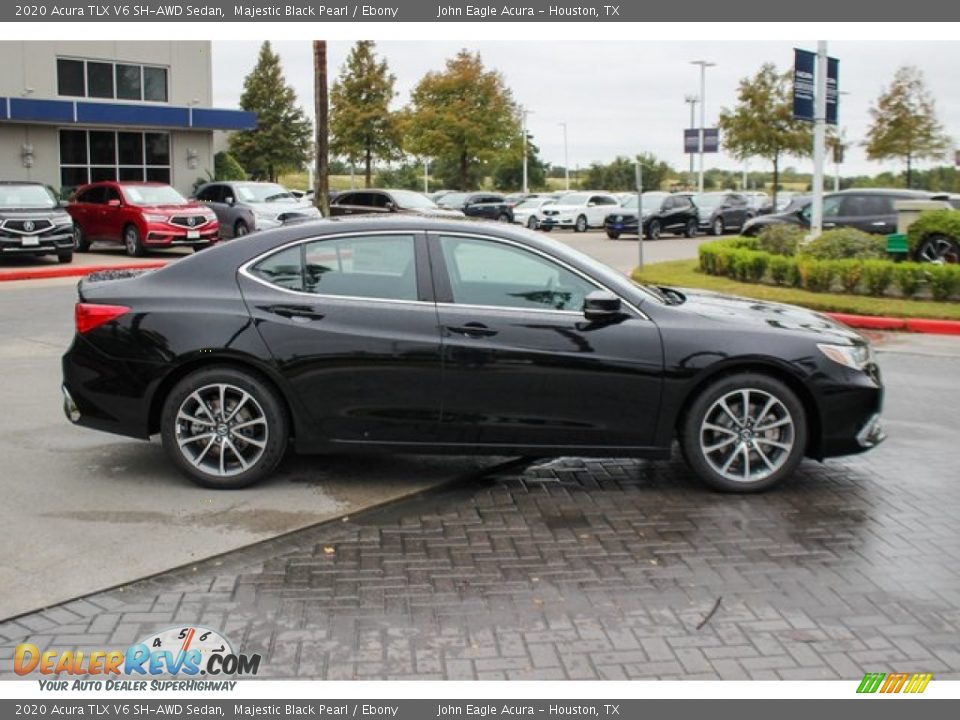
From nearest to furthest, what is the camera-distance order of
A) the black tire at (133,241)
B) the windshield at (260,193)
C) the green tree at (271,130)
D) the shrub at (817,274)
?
the shrub at (817,274) → the black tire at (133,241) → the windshield at (260,193) → the green tree at (271,130)

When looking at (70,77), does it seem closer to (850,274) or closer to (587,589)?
(850,274)

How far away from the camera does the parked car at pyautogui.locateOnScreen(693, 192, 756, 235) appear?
40.4 m

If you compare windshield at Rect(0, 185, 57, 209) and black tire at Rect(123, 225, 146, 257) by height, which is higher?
windshield at Rect(0, 185, 57, 209)

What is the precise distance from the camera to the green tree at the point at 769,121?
44031 millimetres

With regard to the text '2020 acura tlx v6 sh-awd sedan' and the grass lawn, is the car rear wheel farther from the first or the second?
the text '2020 acura tlx v6 sh-awd sedan'

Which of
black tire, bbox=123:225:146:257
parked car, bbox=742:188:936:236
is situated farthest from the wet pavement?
black tire, bbox=123:225:146:257

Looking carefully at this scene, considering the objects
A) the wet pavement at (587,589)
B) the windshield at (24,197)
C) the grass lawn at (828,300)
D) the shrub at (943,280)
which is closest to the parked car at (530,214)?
the windshield at (24,197)

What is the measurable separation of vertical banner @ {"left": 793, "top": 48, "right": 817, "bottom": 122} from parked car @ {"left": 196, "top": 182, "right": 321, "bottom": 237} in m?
12.1

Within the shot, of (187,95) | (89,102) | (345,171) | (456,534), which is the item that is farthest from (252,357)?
(345,171)

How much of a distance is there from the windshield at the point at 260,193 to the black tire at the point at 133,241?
4.32 metres

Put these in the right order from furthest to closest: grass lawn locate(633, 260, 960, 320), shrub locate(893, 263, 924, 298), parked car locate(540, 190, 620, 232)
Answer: parked car locate(540, 190, 620, 232) < shrub locate(893, 263, 924, 298) < grass lawn locate(633, 260, 960, 320)

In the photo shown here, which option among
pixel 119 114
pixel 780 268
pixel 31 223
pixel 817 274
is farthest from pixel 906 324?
pixel 119 114

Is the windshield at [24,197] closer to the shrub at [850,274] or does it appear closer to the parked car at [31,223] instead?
the parked car at [31,223]
